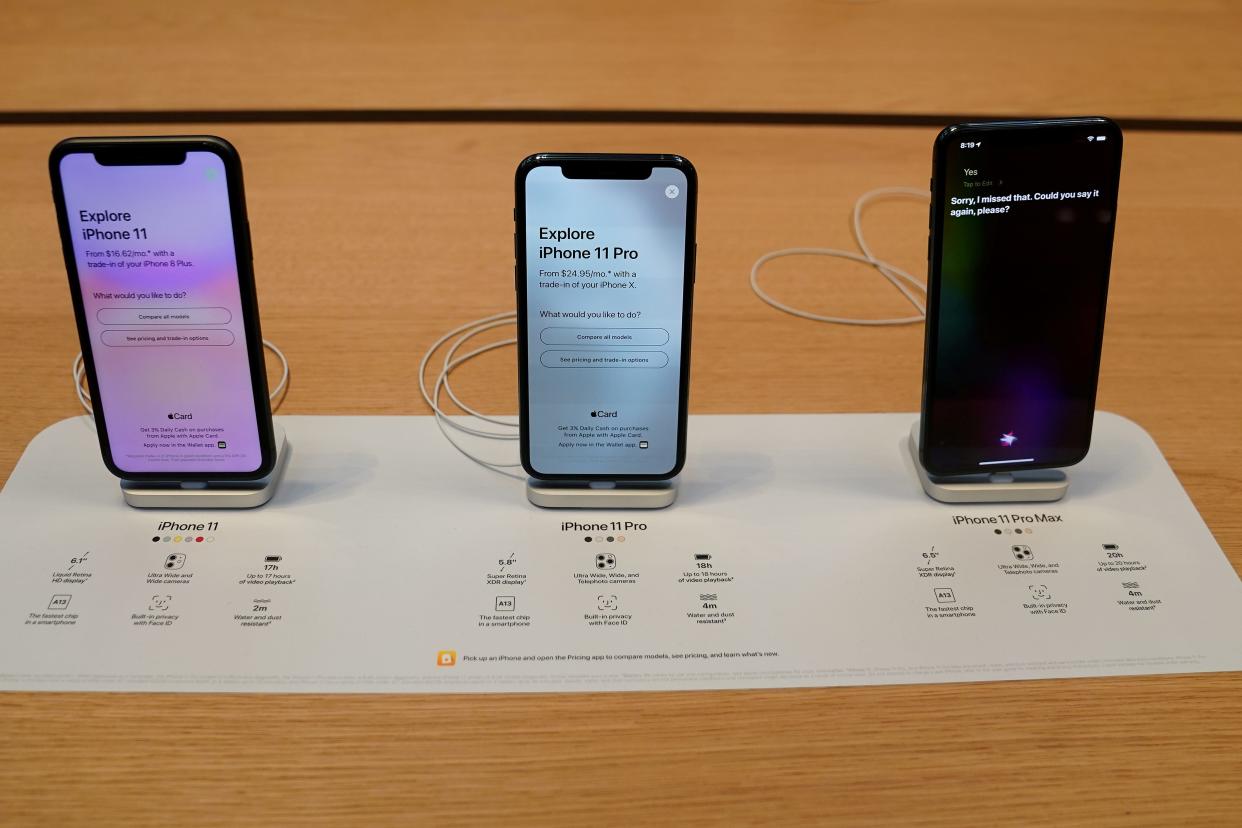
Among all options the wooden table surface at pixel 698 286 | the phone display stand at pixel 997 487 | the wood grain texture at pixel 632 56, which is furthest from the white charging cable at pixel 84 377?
the phone display stand at pixel 997 487

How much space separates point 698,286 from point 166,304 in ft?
1.59

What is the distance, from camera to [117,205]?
0.72 meters

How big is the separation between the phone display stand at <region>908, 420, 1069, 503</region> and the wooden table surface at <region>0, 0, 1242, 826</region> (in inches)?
4.3

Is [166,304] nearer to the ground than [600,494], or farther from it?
farther from it

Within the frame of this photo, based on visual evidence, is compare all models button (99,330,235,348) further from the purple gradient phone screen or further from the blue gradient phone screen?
the blue gradient phone screen

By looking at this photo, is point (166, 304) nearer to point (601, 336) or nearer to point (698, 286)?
point (601, 336)

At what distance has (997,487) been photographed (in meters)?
0.81

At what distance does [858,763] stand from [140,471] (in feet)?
1.70

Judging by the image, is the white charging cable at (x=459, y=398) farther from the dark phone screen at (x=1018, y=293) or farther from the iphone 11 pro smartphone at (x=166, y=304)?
the dark phone screen at (x=1018, y=293)

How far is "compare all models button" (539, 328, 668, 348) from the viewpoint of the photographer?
0.76m

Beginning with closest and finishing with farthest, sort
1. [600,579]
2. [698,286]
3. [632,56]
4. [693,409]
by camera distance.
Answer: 1. [600,579]
2. [693,409]
3. [698,286]
4. [632,56]

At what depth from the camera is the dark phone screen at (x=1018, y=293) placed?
745 millimetres

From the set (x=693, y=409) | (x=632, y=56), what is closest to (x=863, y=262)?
(x=693, y=409)

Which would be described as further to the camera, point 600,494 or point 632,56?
point 632,56
